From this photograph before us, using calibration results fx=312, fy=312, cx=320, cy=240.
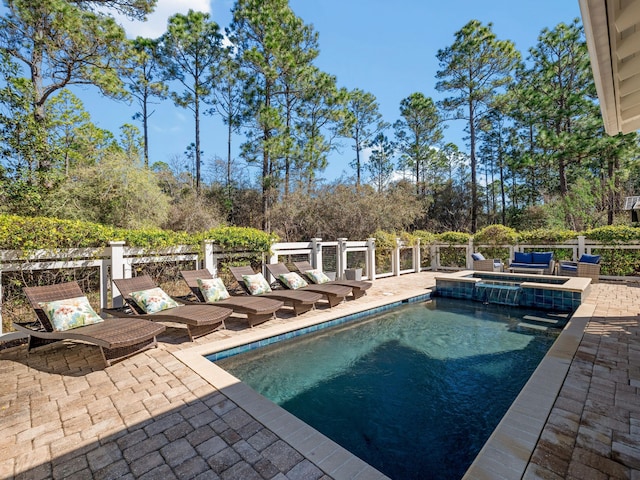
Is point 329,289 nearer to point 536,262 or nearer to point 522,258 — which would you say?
point 522,258

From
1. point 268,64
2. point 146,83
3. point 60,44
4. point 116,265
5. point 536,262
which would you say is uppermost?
point 268,64

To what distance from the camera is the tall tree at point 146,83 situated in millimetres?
14352

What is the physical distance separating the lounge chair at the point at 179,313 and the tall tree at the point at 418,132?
21.2 metres

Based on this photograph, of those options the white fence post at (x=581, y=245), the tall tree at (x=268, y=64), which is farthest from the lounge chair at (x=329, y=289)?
the white fence post at (x=581, y=245)

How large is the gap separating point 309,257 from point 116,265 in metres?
4.82

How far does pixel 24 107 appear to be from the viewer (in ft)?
26.1

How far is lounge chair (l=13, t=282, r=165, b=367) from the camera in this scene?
3.64m

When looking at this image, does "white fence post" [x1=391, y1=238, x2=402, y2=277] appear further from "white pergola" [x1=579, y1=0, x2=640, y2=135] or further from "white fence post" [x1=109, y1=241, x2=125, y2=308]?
"white fence post" [x1=109, y1=241, x2=125, y2=308]

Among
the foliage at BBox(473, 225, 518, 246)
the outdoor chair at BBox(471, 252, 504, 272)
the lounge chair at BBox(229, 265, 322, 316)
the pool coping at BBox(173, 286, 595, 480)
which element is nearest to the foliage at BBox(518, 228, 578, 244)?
the foliage at BBox(473, 225, 518, 246)

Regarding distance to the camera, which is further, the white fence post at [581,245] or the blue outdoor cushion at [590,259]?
the white fence post at [581,245]

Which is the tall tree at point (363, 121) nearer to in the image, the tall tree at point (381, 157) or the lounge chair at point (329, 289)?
the tall tree at point (381, 157)

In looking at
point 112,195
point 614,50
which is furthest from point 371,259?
point 614,50

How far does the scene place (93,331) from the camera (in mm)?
3852

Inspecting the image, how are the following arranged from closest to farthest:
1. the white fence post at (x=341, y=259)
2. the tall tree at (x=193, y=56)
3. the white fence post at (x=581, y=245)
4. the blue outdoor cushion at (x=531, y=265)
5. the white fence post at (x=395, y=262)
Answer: the white fence post at (x=341, y=259)
the blue outdoor cushion at (x=531, y=265)
the white fence post at (x=581, y=245)
the white fence post at (x=395, y=262)
the tall tree at (x=193, y=56)
